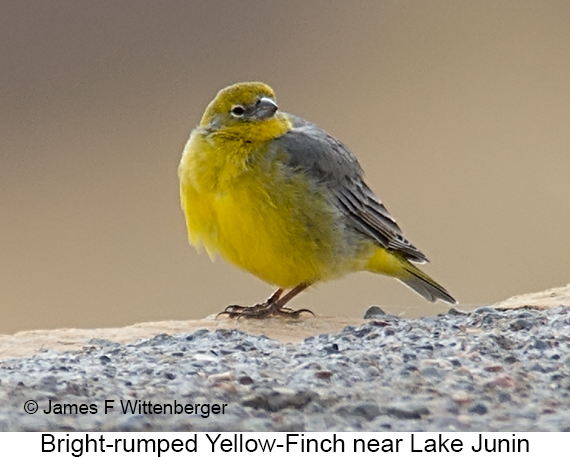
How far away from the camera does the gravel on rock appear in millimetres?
4590

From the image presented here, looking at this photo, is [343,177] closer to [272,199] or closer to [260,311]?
[272,199]

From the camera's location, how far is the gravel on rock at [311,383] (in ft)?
15.1

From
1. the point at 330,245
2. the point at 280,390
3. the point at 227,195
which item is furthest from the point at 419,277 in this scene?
the point at 280,390

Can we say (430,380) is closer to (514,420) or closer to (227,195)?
(514,420)

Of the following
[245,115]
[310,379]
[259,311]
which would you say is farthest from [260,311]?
[310,379]

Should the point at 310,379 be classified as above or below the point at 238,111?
below

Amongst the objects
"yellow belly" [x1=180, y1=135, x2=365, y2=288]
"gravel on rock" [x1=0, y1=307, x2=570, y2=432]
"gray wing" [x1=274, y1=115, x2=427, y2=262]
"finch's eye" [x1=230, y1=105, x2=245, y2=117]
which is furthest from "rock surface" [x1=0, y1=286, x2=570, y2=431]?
"finch's eye" [x1=230, y1=105, x2=245, y2=117]

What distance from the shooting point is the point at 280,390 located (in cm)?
484

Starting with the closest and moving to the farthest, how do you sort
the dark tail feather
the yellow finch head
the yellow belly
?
the yellow belly, the yellow finch head, the dark tail feather

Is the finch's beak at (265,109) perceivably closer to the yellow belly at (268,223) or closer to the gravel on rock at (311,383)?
the yellow belly at (268,223)

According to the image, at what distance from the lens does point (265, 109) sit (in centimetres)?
686

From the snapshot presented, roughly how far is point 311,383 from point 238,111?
2.33 meters

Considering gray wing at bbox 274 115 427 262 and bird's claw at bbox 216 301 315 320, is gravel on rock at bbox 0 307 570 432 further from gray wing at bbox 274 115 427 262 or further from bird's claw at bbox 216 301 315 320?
gray wing at bbox 274 115 427 262
